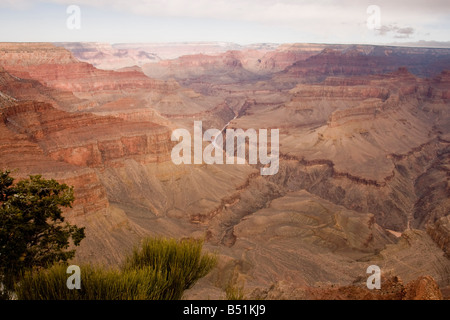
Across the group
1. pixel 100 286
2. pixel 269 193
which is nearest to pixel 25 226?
pixel 100 286

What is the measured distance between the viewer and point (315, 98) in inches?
5704

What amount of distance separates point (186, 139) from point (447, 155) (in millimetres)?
69178

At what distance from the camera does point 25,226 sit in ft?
54.0

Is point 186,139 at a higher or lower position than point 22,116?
lower

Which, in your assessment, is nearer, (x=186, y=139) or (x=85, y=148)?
(x=85, y=148)

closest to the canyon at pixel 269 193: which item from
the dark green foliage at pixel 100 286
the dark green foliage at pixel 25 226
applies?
the dark green foliage at pixel 100 286

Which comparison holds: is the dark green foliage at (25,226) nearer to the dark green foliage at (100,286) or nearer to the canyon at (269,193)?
the dark green foliage at (100,286)

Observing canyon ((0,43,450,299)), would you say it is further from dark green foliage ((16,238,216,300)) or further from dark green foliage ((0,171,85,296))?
dark green foliage ((0,171,85,296))

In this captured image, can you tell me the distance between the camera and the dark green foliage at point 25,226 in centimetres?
1583

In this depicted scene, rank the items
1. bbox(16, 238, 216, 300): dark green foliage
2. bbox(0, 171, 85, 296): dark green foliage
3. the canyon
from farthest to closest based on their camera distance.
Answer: the canyon → bbox(0, 171, 85, 296): dark green foliage → bbox(16, 238, 216, 300): dark green foliage

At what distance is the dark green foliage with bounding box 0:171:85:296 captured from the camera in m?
15.8

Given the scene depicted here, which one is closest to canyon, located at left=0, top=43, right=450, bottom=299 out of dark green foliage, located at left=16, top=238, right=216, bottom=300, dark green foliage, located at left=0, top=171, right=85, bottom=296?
dark green foliage, located at left=16, top=238, right=216, bottom=300
